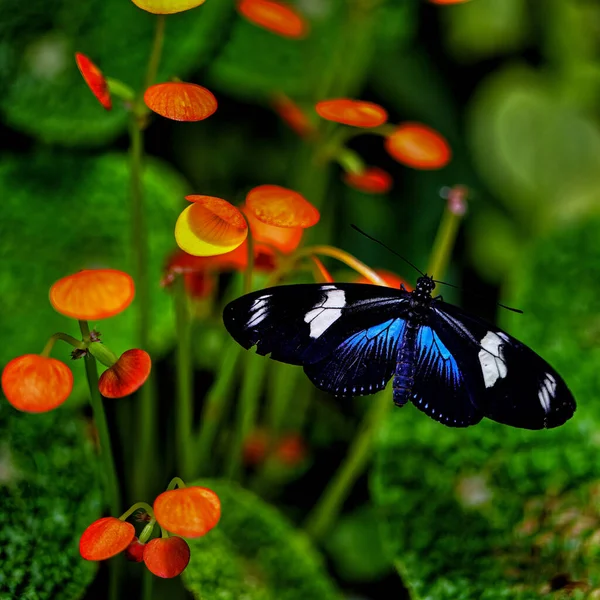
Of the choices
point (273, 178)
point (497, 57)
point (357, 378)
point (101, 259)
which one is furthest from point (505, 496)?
point (497, 57)

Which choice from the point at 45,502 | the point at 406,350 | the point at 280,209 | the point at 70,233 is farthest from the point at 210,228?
the point at 70,233

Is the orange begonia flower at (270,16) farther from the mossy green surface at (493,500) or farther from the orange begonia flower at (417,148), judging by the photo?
the mossy green surface at (493,500)

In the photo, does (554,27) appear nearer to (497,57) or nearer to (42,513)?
(497,57)

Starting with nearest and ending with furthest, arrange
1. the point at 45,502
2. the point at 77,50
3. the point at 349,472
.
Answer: the point at 45,502, the point at 349,472, the point at 77,50

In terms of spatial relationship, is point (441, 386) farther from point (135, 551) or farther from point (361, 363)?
point (135, 551)

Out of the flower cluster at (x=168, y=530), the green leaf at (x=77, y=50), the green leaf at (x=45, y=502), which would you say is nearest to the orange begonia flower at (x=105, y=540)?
the flower cluster at (x=168, y=530)

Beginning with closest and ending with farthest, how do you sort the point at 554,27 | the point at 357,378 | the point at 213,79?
1. the point at 357,378
2. the point at 213,79
3. the point at 554,27

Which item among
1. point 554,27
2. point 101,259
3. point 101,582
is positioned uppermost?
point 554,27

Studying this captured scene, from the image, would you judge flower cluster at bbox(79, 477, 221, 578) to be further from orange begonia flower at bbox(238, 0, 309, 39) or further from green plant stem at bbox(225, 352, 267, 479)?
orange begonia flower at bbox(238, 0, 309, 39)
